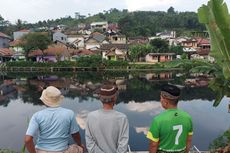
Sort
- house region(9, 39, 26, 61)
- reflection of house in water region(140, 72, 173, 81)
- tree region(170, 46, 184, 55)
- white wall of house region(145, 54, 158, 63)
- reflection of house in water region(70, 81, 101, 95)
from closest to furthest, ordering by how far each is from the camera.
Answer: reflection of house in water region(70, 81, 101, 95) → reflection of house in water region(140, 72, 173, 81) → white wall of house region(145, 54, 158, 63) → tree region(170, 46, 184, 55) → house region(9, 39, 26, 61)

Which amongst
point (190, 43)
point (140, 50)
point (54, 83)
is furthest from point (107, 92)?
point (190, 43)

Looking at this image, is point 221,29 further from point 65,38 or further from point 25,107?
point 65,38

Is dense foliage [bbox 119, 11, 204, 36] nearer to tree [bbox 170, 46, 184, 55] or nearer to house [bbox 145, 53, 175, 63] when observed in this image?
tree [bbox 170, 46, 184, 55]

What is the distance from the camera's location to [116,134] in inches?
129

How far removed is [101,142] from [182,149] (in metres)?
0.82

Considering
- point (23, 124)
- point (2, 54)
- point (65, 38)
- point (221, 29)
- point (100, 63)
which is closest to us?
point (221, 29)

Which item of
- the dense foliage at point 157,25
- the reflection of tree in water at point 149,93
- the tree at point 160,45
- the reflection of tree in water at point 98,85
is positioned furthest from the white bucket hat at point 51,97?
the dense foliage at point 157,25

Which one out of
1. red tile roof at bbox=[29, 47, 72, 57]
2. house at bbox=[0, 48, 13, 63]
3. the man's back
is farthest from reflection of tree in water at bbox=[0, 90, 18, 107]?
the man's back

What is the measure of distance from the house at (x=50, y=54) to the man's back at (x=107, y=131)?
45.2 m

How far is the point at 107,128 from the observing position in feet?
10.7

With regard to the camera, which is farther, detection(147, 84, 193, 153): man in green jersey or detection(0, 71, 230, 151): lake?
detection(0, 71, 230, 151): lake

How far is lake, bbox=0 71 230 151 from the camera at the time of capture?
14.8 metres

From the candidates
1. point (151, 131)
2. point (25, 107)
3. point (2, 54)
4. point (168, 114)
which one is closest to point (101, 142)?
point (151, 131)

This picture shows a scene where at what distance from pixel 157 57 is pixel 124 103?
2716cm
